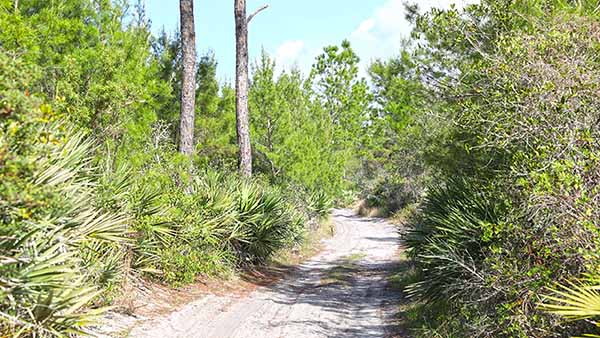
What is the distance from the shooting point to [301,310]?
10.3 meters

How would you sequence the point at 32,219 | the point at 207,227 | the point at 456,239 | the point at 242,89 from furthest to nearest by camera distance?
the point at 242,89 → the point at 207,227 → the point at 456,239 → the point at 32,219

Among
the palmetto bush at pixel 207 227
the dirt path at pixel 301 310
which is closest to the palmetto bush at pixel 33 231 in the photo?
the dirt path at pixel 301 310

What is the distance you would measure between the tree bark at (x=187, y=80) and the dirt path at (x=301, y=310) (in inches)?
161

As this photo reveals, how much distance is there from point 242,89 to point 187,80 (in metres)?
3.35

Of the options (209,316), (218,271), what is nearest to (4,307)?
(209,316)

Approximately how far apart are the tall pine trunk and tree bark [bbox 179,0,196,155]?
9.69 ft

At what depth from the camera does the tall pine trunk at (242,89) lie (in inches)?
675

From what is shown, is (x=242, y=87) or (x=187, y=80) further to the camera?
(x=242, y=87)

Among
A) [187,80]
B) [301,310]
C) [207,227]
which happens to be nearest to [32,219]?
[301,310]

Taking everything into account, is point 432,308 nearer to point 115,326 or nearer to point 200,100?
point 115,326

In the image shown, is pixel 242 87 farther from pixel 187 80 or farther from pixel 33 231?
pixel 33 231

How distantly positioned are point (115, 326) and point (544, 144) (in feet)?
19.3

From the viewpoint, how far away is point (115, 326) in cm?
765

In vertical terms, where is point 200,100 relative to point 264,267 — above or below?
above
